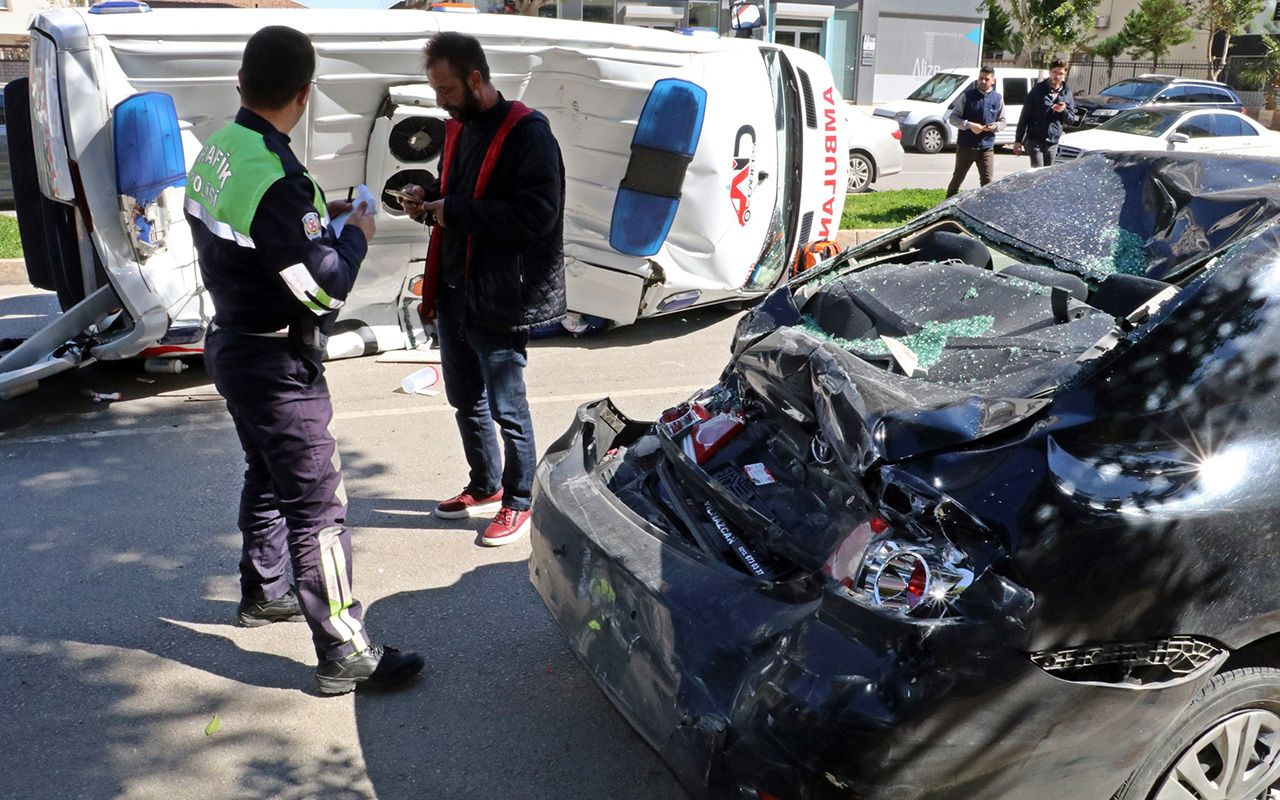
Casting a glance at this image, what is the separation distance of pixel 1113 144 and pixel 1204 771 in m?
15.2

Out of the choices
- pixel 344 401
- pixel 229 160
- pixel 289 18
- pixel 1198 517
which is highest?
pixel 289 18

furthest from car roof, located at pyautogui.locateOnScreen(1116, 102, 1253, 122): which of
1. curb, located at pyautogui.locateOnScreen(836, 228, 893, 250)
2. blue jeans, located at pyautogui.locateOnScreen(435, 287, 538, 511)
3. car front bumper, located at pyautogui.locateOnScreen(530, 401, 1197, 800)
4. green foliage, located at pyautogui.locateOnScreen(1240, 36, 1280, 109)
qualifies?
green foliage, located at pyautogui.locateOnScreen(1240, 36, 1280, 109)

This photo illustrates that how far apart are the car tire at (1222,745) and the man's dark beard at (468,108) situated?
302cm

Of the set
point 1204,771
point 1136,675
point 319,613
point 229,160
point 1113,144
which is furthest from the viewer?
point 1113,144

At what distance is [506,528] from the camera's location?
4.47 metres

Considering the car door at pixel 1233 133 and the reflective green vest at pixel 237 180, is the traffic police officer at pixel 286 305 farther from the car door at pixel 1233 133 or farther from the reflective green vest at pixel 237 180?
the car door at pixel 1233 133

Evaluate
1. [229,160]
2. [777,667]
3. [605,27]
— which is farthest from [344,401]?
[777,667]

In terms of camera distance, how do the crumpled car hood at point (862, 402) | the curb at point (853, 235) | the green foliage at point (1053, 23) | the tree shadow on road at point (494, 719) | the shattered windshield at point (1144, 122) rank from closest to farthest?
1. the crumpled car hood at point (862, 402)
2. the tree shadow on road at point (494, 719)
3. the curb at point (853, 235)
4. the shattered windshield at point (1144, 122)
5. the green foliage at point (1053, 23)

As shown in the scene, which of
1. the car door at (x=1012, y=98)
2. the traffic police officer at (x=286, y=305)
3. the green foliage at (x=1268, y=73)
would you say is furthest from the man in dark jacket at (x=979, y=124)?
the green foliage at (x=1268, y=73)

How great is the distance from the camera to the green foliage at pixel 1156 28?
33.5 meters

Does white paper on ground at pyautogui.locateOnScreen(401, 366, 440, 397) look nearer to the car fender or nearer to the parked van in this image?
the parked van

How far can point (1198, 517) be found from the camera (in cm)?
228

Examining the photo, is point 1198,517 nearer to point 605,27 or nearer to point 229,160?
point 229,160

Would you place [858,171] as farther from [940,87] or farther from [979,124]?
[940,87]
